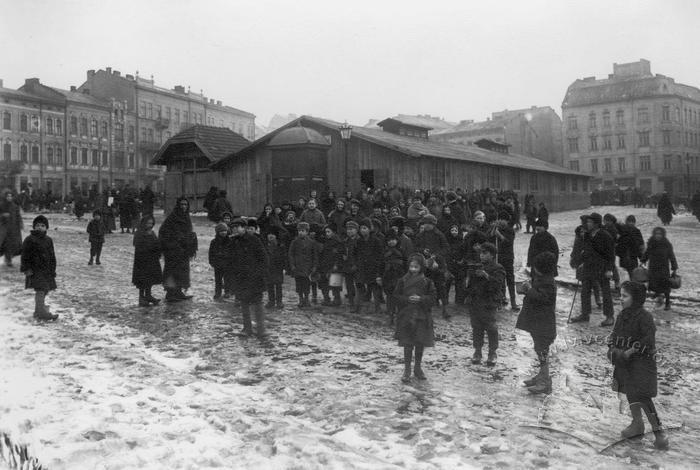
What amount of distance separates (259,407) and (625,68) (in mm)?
76697

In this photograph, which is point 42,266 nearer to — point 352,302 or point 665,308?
point 352,302

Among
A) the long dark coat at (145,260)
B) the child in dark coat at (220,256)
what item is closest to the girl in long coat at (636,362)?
Answer: the child in dark coat at (220,256)

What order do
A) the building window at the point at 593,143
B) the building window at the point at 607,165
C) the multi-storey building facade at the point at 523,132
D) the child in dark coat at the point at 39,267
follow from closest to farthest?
1. the child in dark coat at the point at 39,267
2. the building window at the point at 607,165
3. the building window at the point at 593,143
4. the multi-storey building facade at the point at 523,132

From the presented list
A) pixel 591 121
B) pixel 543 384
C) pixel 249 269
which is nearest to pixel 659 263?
pixel 543 384

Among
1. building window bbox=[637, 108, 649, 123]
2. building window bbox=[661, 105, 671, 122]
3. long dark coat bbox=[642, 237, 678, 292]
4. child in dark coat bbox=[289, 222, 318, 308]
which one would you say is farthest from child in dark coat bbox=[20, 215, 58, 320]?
building window bbox=[637, 108, 649, 123]

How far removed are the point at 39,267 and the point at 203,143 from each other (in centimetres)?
2291

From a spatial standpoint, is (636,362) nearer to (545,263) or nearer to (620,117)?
(545,263)

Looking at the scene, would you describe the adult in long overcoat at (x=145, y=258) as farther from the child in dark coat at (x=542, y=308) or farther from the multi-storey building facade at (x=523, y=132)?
the multi-storey building facade at (x=523, y=132)

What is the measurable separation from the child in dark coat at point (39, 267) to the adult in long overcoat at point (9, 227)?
5116 millimetres

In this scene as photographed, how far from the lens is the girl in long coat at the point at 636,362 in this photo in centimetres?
521

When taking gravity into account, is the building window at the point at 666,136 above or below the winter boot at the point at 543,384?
above

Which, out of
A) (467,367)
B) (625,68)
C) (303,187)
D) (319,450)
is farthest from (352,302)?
(625,68)

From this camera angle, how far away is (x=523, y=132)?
71.9 m

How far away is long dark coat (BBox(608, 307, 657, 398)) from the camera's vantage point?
523cm
